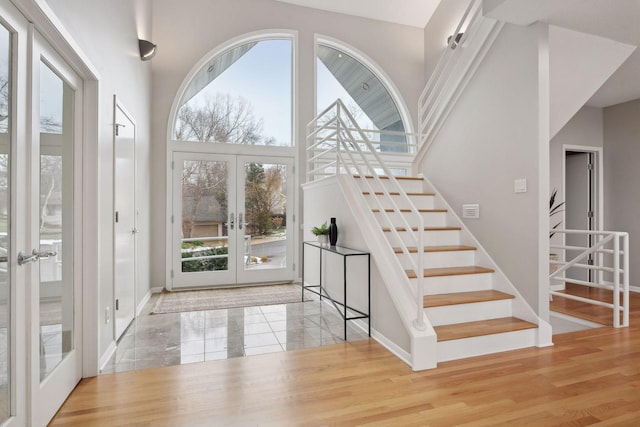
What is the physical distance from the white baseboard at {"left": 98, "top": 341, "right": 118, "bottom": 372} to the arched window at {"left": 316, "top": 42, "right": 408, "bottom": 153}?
4360mm

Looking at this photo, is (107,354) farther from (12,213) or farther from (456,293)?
(456,293)

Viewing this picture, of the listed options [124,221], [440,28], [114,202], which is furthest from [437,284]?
[440,28]

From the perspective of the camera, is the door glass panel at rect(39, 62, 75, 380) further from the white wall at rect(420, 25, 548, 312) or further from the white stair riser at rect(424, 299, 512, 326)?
the white wall at rect(420, 25, 548, 312)

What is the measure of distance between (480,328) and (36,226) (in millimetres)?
3011

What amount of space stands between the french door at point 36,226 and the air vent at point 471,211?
3.41 meters

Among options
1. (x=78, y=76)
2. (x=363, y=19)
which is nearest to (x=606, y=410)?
(x=78, y=76)

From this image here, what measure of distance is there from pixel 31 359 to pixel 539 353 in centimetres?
328

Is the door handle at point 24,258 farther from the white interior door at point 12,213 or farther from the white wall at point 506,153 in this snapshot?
the white wall at point 506,153

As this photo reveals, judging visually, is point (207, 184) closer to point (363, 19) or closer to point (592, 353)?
point (363, 19)

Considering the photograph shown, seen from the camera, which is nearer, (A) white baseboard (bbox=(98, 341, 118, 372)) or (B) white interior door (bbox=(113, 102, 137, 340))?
(A) white baseboard (bbox=(98, 341, 118, 372))

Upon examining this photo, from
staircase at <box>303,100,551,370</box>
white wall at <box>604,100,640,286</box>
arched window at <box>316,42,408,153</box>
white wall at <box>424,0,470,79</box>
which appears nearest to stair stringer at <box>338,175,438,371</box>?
staircase at <box>303,100,551,370</box>

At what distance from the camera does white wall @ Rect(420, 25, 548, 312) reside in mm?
3061

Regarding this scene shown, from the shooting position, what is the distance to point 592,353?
2848mm

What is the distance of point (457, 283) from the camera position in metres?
3.33
